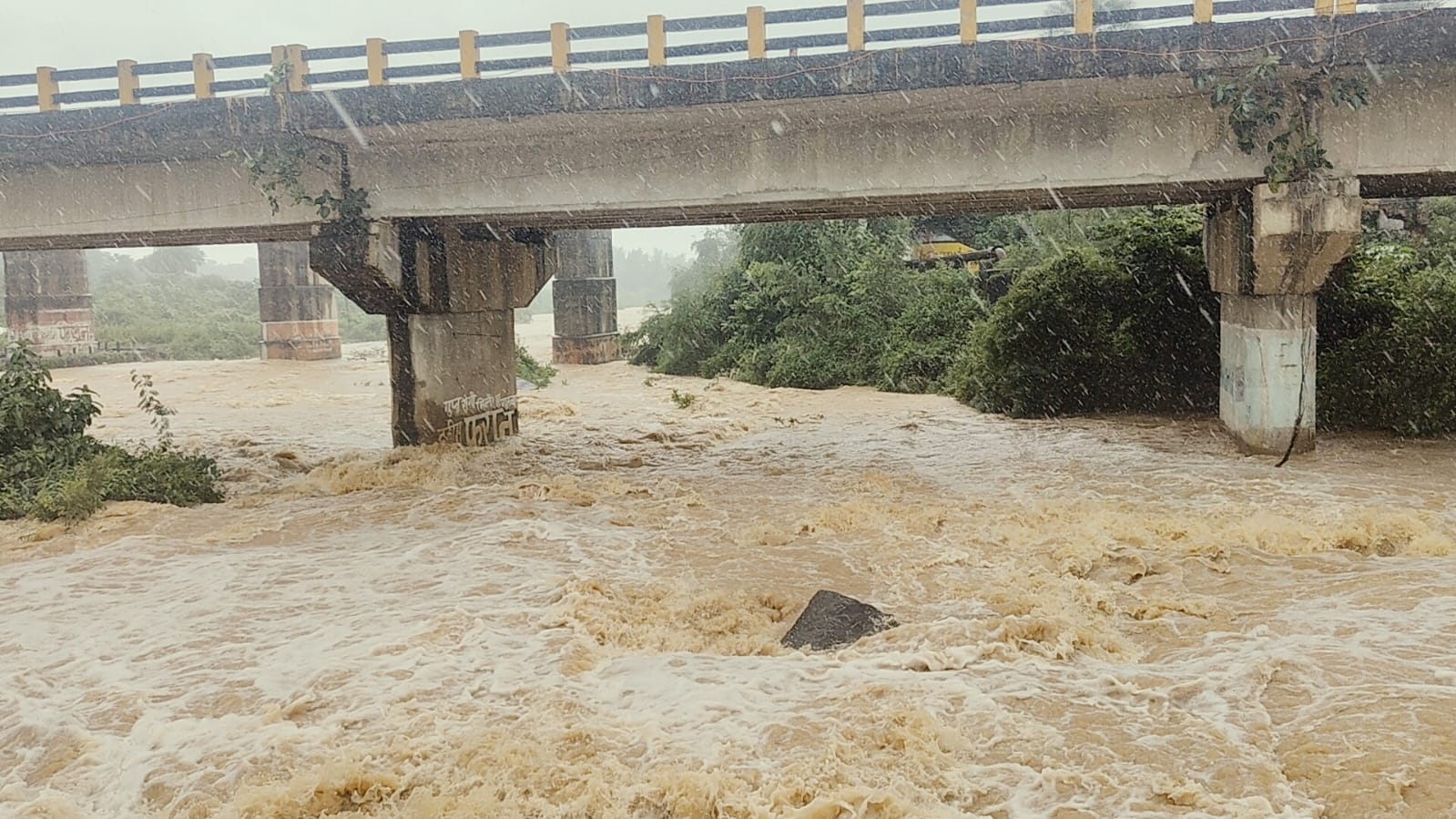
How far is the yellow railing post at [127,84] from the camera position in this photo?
13883 mm

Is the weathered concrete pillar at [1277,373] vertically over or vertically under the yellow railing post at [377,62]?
under

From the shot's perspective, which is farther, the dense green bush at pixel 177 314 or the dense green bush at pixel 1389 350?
the dense green bush at pixel 177 314

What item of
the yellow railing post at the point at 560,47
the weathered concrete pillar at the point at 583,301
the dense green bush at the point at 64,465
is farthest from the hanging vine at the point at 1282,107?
the weathered concrete pillar at the point at 583,301

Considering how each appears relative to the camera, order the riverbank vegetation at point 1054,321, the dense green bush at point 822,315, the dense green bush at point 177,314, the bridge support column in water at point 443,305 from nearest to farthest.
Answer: the bridge support column in water at point 443,305 < the riverbank vegetation at point 1054,321 < the dense green bush at point 822,315 < the dense green bush at point 177,314

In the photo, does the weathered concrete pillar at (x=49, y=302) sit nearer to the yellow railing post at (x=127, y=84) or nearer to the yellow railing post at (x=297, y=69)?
the yellow railing post at (x=127, y=84)

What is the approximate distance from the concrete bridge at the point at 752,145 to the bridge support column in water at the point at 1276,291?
0.11 ft

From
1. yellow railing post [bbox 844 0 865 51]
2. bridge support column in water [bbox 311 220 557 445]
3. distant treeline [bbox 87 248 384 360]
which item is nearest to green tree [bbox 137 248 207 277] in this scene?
distant treeline [bbox 87 248 384 360]

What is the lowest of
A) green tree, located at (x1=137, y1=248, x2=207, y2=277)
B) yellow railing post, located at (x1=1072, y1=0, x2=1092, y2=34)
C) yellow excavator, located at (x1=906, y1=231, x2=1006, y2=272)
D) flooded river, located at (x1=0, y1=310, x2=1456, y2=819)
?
flooded river, located at (x1=0, y1=310, x2=1456, y2=819)

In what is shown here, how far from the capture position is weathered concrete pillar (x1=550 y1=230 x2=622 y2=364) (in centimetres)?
3241

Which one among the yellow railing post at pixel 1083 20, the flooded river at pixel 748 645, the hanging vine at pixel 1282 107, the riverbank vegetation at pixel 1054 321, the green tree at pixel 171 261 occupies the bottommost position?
the flooded river at pixel 748 645

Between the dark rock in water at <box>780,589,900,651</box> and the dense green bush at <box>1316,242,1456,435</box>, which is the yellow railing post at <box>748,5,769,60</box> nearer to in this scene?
the dark rock in water at <box>780,589,900,651</box>

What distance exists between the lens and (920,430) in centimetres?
1827

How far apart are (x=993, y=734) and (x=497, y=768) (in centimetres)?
277

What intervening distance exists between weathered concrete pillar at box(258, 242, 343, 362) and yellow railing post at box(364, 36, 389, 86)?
21353mm
